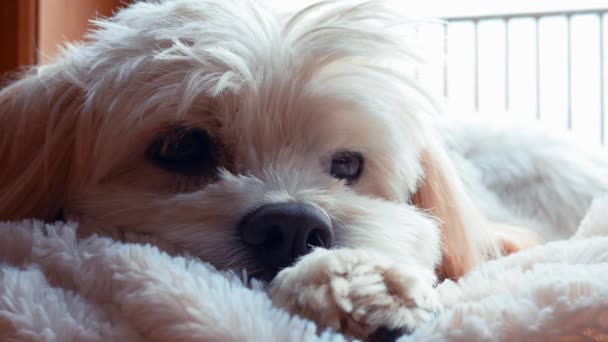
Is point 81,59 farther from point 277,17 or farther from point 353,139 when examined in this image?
point 353,139

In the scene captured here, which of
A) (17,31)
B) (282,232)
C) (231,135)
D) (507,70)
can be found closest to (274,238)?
(282,232)

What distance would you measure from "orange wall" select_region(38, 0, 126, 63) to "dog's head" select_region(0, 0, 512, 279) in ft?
4.13

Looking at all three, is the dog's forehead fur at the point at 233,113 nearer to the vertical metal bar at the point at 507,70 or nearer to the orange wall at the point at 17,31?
the orange wall at the point at 17,31

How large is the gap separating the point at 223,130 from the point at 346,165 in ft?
0.73

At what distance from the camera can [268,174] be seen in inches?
36.7

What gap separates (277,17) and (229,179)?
312 millimetres

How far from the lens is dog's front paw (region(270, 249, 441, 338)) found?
0.62m

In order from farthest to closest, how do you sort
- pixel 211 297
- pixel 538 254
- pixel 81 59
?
pixel 81 59 → pixel 538 254 → pixel 211 297

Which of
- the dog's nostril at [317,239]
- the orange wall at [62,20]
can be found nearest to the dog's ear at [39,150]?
the dog's nostril at [317,239]

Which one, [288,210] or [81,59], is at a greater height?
[81,59]

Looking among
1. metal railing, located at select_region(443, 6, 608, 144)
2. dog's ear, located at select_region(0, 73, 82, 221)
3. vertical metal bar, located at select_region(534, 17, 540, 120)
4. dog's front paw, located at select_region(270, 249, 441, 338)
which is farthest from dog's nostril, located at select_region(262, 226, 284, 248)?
vertical metal bar, located at select_region(534, 17, 540, 120)

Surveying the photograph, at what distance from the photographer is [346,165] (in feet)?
3.56

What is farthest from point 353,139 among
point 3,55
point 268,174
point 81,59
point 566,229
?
point 3,55

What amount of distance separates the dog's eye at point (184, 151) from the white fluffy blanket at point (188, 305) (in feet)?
0.94
